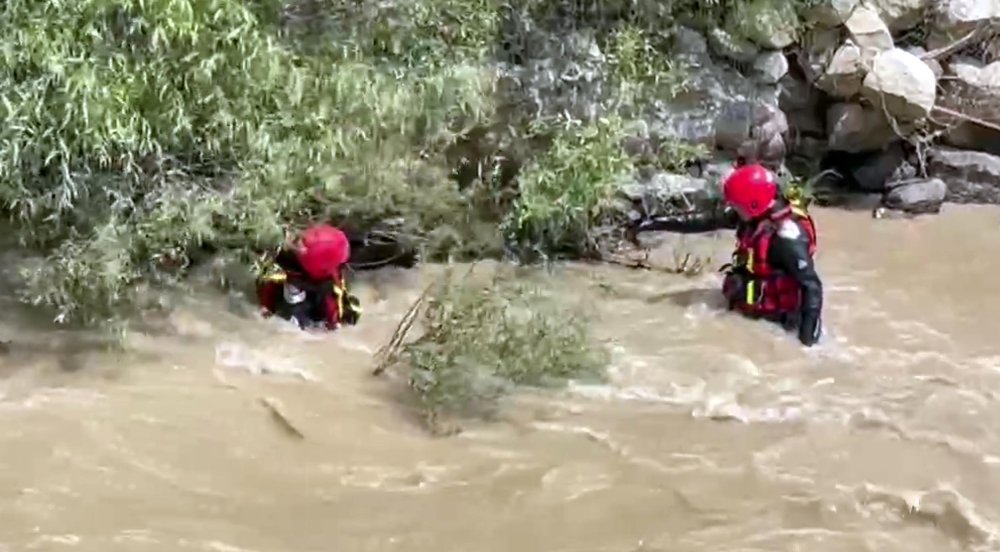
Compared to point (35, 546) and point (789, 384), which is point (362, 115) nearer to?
point (789, 384)

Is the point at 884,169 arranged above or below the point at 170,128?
below

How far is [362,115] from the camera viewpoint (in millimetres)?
5176

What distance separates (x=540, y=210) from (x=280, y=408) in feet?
6.07

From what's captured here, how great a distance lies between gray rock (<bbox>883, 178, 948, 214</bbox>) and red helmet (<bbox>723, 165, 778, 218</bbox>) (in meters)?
2.09

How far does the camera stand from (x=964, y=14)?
732 cm

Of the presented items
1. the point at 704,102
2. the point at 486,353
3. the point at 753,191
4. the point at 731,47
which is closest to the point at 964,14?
the point at 731,47

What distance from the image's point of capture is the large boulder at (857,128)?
7.13m

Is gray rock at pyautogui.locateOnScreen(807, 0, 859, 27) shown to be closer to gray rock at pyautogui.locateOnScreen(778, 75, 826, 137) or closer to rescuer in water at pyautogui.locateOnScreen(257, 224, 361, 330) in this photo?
gray rock at pyautogui.locateOnScreen(778, 75, 826, 137)

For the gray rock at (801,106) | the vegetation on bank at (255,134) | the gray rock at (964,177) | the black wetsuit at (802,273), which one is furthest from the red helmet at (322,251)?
the gray rock at (964,177)

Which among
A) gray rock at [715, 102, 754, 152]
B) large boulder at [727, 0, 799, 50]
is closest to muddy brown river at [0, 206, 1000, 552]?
gray rock at [715, 102, 754, 152]

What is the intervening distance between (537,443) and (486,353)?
1.60 ft

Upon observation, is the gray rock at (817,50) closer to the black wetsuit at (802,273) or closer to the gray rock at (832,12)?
the gray rock at (832,12)

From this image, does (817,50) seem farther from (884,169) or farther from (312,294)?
(312,294)

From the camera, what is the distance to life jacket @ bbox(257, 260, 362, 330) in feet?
16.9
